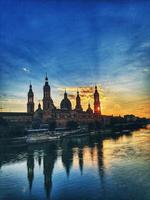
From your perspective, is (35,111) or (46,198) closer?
(46,198)

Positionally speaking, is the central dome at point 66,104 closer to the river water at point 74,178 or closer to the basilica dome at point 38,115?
the basilica dome at point 38,115

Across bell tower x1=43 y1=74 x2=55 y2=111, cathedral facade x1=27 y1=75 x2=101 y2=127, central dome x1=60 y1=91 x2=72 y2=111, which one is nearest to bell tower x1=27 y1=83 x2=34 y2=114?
cathedral facade x1=27 y1=75 x2=101 y2=127

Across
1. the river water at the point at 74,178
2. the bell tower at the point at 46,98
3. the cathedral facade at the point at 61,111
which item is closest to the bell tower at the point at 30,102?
the cathedral facade at the point at 61,111

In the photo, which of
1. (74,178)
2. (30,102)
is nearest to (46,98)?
(30,102)

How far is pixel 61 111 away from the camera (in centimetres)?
10581

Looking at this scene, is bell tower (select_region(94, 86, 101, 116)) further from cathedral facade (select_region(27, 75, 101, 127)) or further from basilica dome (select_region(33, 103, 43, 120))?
basilica dome (select_region(33, 103, 43, 120))

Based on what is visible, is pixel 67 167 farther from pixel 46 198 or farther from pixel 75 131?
pixel 75 131

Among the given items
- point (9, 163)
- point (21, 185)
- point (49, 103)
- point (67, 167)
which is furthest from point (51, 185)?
point (49, 103)

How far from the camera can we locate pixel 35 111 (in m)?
104

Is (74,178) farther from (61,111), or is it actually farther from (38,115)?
(61,111)

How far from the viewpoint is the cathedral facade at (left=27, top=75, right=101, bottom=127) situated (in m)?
94.6

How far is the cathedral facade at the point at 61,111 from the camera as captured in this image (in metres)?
94.6

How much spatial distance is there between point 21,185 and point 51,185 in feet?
8.13

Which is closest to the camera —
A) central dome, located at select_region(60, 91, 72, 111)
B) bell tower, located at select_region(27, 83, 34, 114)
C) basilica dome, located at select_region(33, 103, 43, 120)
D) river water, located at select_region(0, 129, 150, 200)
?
river water, located at select_region(0, 129, 150, 200)
